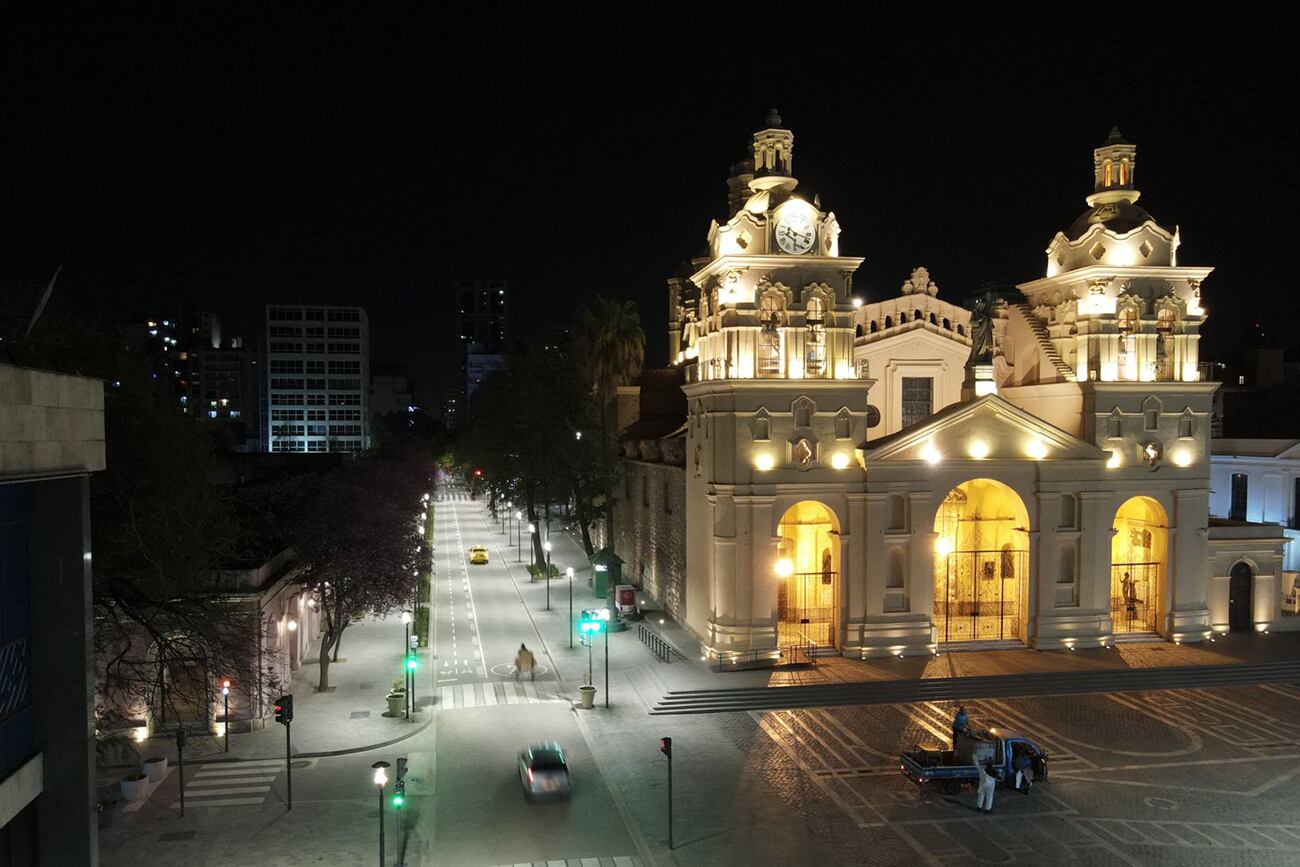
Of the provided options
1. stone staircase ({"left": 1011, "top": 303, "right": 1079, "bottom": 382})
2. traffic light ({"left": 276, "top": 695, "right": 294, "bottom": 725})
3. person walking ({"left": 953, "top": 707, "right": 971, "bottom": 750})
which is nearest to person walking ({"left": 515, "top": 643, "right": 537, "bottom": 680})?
traffic light ({"left": 276, "top": 695, "right": 294, "bottom": 725})

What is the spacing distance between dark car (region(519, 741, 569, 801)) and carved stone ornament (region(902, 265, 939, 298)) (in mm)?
27407

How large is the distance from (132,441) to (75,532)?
12.9 metres

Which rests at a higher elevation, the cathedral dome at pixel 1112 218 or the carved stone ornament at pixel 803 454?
the cathedral dome at pixel 1112 218

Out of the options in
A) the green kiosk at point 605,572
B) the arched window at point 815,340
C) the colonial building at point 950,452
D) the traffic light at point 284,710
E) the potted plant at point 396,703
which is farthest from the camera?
the green kiosk at point 605,572

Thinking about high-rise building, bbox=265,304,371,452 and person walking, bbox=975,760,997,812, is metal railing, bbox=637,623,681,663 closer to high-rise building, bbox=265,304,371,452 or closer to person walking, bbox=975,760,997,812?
person walking, bbox=975,760,997,812

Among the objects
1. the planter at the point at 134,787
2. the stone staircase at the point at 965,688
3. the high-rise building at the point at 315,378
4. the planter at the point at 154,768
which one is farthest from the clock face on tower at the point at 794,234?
the high-rise building at the point at 315,378

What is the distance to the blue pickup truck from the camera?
939 inches

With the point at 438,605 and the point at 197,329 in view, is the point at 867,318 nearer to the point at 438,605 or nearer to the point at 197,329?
the point at 438,605

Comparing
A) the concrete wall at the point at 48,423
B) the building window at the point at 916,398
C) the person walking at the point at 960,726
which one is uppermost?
the building window at the point at 916,398

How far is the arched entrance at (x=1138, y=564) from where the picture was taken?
38906mm

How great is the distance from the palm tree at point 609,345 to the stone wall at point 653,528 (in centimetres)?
243

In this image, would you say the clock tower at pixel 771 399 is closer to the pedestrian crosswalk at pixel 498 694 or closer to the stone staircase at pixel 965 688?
the stone staircase at pixel 965 688

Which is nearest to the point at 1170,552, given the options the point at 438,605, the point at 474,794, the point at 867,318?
the point at 867,318

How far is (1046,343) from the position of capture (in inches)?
1598
